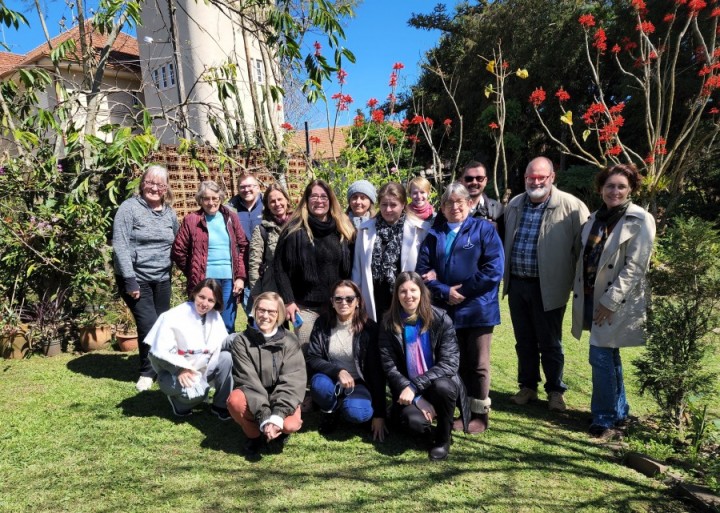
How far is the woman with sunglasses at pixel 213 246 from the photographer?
13.4 ft

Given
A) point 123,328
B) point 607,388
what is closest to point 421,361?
point 607,388

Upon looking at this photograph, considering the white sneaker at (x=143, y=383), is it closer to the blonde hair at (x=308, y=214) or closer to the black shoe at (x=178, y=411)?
the black shoe at (x=178, y=411)

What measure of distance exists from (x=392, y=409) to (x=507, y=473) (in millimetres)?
848

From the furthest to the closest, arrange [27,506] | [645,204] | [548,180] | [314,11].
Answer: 1. [645,204]
2. [548,180]
3. [314,11]
4. [27,506]

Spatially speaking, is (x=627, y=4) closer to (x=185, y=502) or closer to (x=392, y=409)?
(x=392, y=409)

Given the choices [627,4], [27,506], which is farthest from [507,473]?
[627,4]

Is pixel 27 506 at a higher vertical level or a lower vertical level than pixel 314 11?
lower

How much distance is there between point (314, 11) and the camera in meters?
3.30

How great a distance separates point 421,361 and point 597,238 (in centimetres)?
147

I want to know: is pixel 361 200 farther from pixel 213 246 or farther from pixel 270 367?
pixel 270 367

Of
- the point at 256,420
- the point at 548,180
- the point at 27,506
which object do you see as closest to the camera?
the point at 27,506

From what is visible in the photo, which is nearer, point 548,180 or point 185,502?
point 185,502

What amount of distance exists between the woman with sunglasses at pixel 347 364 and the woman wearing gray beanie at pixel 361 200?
81cm

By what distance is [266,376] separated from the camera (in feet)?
10.7
